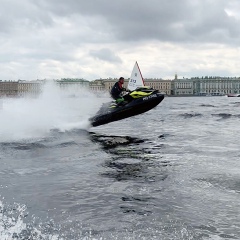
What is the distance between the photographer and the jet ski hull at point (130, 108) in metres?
18.5

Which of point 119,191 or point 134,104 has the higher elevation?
point 134,104

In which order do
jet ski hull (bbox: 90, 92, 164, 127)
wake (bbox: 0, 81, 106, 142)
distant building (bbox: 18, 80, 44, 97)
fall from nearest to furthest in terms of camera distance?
wake (bbox: 0, 81, 106, 142) < jet ski hull (bbox: 90, 92, 164, 127) < distant building (bbox: 18, 80, 44, 97)

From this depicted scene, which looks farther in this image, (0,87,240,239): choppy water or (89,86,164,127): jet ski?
(89,86,164,127): jet ski

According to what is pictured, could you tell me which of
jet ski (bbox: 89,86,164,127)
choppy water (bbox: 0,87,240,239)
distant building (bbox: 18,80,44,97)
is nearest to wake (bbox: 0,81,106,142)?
jet ski (bbox: 89,86,164,127)

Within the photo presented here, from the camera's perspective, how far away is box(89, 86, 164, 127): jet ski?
18547mm

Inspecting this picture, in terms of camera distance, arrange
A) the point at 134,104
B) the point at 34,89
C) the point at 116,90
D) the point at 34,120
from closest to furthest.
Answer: the point at 134,104
the point at 116,90
the point at 34,120
the point at 34,89

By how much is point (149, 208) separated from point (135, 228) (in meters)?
0.97

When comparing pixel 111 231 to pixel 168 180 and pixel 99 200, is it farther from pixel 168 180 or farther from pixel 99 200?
pixel 168 180

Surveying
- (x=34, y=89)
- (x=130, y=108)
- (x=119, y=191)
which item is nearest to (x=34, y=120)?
(x=130, y=108)

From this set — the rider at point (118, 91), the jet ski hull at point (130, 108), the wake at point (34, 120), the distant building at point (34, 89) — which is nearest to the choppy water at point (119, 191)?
the wake at point (34, 120)

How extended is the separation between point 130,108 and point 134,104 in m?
0.26

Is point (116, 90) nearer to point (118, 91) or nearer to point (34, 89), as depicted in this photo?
point (118, 91)

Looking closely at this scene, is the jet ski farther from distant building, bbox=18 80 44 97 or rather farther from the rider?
distant building, bbox=18 80 44 97

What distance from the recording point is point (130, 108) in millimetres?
18609
